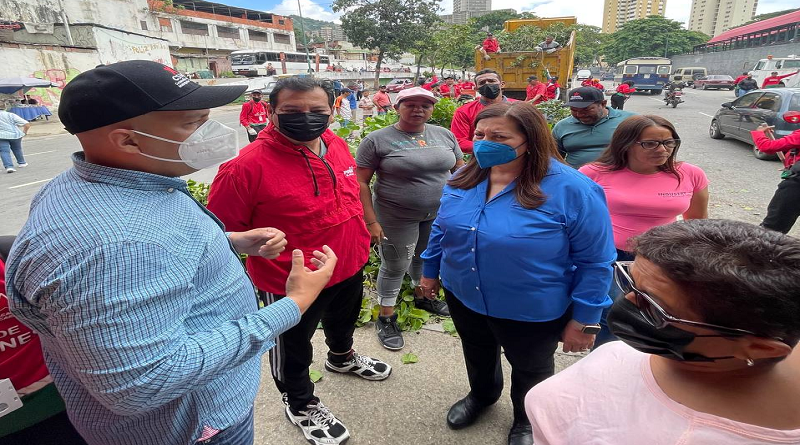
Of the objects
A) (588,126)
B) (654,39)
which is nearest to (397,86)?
(588,126)

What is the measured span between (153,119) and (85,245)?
0.40 meters

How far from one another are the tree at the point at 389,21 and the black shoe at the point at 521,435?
36.6m

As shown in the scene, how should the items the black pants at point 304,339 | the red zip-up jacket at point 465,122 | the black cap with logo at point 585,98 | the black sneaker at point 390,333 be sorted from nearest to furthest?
the black pants at point 304,339, the black sneaker at point 390,333, the black cap with logo at point 585,98, the red zip-up jacket at point 465,122

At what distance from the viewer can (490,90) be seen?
462 centimetres

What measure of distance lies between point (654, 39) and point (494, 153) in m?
74.0

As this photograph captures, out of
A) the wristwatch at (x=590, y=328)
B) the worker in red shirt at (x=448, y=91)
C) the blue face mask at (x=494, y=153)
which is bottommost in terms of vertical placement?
the wristwatch at (x=590, y=328)

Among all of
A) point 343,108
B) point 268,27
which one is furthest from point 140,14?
point 343,108

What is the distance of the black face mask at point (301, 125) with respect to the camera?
2098 millimetres

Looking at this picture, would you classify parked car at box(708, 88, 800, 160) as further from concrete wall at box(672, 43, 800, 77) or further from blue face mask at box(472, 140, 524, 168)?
concrete wall at box(672, 43, 800, 77)

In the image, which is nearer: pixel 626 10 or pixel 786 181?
pixel 786 181

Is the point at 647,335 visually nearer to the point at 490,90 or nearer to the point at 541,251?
the point at 541,251

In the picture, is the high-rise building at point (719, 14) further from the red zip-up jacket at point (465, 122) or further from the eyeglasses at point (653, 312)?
the eyeglasses at point (653, 312)

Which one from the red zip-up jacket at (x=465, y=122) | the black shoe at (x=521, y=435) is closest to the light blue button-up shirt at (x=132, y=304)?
the black shoe at (x=521, y=435)

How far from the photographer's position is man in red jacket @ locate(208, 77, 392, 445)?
6.66ft
